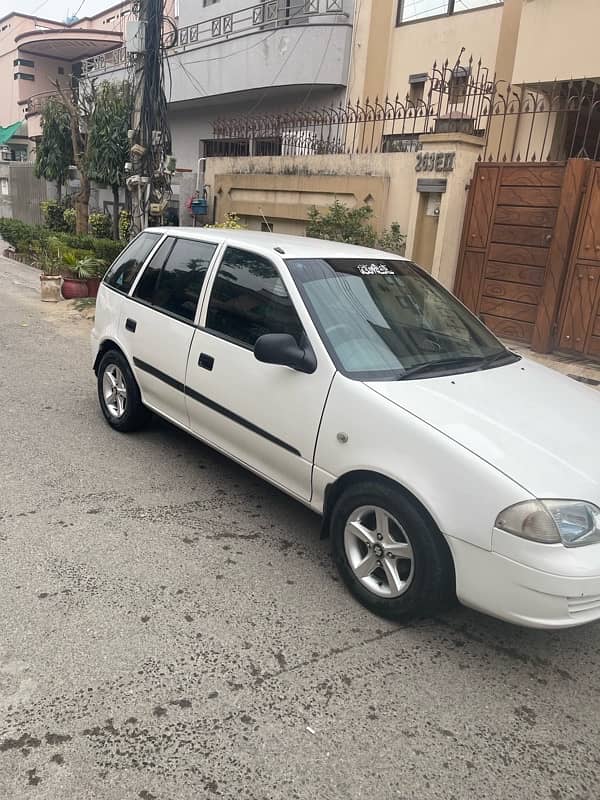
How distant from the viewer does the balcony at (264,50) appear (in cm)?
1403

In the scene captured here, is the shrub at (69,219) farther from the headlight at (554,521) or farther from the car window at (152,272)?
the headlight at (554,521)

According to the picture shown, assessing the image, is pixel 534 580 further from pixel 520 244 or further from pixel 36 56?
pixel 36 56

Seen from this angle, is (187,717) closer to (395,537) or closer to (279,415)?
(395,537)

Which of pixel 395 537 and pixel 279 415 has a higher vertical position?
pixel 279 415

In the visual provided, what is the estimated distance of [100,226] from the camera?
18703mm

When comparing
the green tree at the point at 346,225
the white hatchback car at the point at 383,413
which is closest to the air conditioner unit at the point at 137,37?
the green tree at the point at 346,225

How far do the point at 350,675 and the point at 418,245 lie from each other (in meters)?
7.48

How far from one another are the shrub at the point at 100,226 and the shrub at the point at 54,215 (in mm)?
1779

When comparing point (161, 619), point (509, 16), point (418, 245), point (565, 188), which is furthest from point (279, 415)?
point (509, 16)

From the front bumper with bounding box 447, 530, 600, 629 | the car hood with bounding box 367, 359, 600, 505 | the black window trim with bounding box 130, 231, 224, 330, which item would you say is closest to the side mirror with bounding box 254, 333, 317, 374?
the car hood with bounding box 367, 359, 600, 505

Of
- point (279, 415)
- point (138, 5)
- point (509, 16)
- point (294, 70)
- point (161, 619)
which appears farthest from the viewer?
point (294, 70)

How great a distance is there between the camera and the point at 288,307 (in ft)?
12.2

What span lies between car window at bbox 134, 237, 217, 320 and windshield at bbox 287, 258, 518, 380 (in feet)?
2.86

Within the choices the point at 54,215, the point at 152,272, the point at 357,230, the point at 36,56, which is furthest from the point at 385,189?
the point at 36,56
